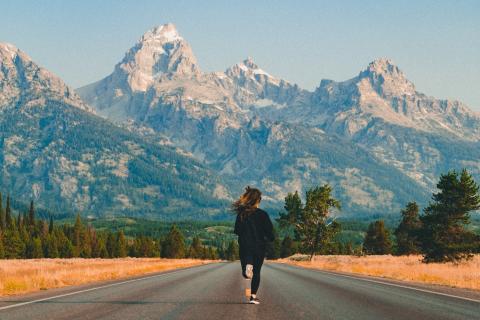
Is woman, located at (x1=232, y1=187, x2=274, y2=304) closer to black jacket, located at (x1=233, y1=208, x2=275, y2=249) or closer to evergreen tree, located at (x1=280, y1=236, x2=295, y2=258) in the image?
black jacket, located at (x1=233, y1=208, x2=275, y2=249)

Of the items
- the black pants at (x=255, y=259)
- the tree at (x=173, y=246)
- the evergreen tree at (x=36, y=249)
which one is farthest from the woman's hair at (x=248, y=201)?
the tree at (x=173, y=246)

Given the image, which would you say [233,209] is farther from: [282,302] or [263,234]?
[282,302]

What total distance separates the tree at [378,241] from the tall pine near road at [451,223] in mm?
56179

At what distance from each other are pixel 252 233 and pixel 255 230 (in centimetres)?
13

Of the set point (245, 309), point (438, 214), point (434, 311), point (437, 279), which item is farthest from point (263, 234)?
point (438, 214)

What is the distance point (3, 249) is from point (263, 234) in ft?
366

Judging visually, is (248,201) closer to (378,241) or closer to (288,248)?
(378,241)

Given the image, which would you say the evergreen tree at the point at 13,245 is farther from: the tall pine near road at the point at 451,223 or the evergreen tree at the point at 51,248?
the tall pine near road at the point at 451,223

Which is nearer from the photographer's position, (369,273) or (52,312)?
(52,312)

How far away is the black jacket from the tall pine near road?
47.8m

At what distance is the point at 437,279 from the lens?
31.7 metres

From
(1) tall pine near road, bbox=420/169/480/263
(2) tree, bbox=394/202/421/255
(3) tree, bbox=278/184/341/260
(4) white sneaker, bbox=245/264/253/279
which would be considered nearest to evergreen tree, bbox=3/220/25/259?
(3) tree, bbox=278/184/341/260

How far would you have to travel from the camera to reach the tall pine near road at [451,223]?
6084cm

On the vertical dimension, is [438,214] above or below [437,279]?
above
